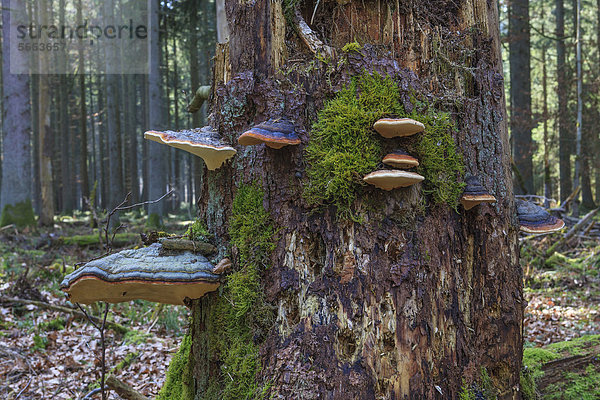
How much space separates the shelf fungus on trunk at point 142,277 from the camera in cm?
237

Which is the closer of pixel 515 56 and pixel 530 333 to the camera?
pixel 530 333

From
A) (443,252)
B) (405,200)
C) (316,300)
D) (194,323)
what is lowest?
(194,323)

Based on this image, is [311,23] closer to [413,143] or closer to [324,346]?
[413,143]

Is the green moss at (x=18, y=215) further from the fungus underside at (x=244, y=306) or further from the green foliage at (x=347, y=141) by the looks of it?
the green foliage at (x=347, y=141)

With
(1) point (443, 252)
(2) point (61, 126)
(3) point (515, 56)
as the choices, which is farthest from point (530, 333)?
(2) point (61, 126)

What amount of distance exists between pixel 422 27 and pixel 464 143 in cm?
83

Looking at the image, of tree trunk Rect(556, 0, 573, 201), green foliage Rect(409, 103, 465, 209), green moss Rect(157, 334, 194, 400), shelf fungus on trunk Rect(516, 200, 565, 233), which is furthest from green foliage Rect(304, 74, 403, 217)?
tree trunk Rect(556, 0, 573, 201)

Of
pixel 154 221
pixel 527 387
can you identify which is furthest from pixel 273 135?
pixel 154 221

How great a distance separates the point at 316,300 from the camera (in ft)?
7.81

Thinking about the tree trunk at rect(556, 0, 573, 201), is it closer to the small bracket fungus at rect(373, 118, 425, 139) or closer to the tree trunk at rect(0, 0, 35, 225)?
the small bracket fungus at rect(373, 118, 425, 139)

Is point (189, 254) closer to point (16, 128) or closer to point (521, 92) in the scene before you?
point (521, 92)

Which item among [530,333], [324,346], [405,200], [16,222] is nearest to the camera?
[324,346]

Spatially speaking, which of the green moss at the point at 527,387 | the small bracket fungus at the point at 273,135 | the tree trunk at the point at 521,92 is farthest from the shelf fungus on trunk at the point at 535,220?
the tree trunk at the point at 521,92

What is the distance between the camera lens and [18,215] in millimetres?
15562
